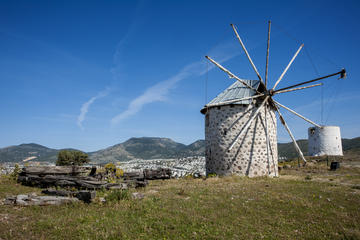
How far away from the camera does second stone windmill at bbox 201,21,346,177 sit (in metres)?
18.7

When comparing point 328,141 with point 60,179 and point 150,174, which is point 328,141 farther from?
point 60,179

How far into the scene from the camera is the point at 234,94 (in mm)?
20547

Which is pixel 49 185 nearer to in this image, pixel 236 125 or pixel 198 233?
pixel 198 233

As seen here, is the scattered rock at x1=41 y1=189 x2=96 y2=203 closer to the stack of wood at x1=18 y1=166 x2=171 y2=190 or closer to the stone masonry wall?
the stack of wood at x1=18 y1=166 x2=171 y2=190

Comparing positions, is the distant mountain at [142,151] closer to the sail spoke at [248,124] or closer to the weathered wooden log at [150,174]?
the weathered wooden log at [150,174]

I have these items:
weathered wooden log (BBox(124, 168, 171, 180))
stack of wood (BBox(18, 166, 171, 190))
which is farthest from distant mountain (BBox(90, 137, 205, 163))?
stack of wood (BBox(18, 166, 171, 190))

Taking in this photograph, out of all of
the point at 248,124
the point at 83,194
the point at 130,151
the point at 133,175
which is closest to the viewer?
the point at 83,194

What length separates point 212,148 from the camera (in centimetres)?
2005

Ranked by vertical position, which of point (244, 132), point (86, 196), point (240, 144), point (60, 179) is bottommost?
point (86, 196)

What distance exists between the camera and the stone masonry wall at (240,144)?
735 inches

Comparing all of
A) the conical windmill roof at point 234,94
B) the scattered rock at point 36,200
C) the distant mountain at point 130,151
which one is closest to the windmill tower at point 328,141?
the conical windmill roof at point 234,94

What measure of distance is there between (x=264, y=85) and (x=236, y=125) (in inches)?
193

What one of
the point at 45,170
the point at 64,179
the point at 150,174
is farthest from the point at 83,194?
the point at 150,174

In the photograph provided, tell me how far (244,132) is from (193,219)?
12.7 metres
